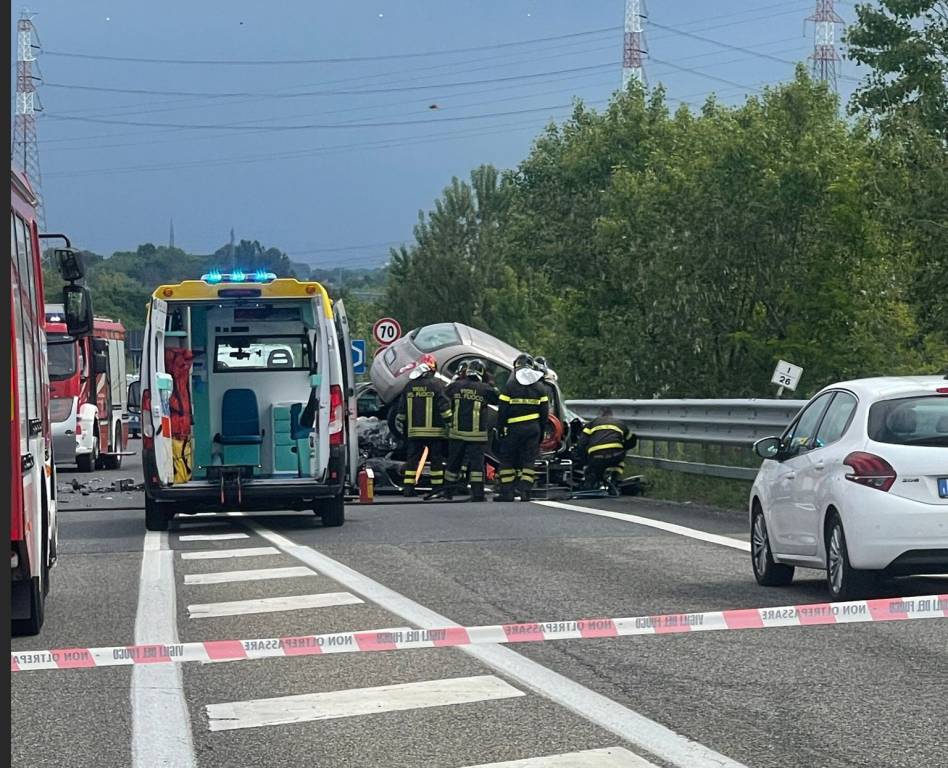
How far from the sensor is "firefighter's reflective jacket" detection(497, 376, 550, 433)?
74.6ft

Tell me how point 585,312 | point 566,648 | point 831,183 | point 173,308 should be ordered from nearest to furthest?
point 566,648 < point 173,308 < point 831,183 < point 585,312

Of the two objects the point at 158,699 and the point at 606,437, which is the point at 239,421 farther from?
the point at 158,699

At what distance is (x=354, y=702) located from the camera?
316 inches

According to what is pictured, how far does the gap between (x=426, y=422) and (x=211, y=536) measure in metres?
5.98

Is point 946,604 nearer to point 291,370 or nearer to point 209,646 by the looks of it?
point 209,646

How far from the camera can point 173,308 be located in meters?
19.2

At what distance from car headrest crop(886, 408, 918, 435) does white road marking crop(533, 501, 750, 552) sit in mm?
3837

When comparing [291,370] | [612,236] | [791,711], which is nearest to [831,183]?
[612,236]

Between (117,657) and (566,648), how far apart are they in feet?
7.47

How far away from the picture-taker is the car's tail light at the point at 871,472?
11.1 meters

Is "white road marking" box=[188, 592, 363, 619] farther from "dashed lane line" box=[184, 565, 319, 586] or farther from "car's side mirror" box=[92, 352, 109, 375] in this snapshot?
"car's side mirror" box=[92, 352, 109, 375]

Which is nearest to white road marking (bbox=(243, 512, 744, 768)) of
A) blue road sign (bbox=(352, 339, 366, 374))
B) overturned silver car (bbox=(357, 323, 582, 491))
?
overturned silver car (bbox=(357, 323, 582, 491))

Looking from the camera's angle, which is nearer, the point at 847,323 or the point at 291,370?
the point at 291,370

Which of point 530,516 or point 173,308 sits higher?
point 173,308
